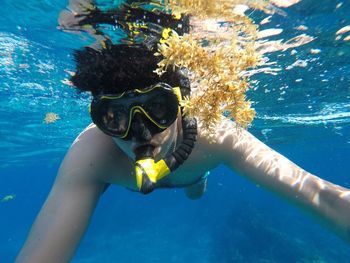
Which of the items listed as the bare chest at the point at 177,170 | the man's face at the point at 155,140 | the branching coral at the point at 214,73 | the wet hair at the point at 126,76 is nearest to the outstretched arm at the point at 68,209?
the bare chest at the point at 177,170

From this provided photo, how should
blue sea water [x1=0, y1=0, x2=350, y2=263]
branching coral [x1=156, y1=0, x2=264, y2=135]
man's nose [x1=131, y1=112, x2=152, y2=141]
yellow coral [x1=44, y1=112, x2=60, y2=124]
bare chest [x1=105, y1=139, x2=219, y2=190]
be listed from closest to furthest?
branching coral [x1=156, y1=0, x2=264, y2=135] → man's nose [x1=131, y1=112, x2=152, y2=141] → bare chest [x1=105, y1=139, x2=219, y2=190] → blue sea water [x1=0, y1=0, x2=350, y2=263] → yellow coral [x1=44, y1=112, x2=60, y2=124]

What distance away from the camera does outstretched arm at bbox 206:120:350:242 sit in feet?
11.7

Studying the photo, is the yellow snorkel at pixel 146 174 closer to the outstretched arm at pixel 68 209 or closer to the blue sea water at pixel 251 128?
the outstretched arm at pixel 68 209

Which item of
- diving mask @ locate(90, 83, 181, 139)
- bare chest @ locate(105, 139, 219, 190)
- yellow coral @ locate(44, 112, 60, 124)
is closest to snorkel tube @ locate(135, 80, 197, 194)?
diving mask @ locate(90, 83, 181, 139)

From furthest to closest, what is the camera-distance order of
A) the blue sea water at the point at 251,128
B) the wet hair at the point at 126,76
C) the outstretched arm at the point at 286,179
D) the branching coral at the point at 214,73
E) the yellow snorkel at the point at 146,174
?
the blue sea water at the point at 251,128, the wet hair at the point at 126,76, the outstretched arm at the point at 286,179, the yellow snorkel at the point at 146,174, the branching coral at the point at 214,73

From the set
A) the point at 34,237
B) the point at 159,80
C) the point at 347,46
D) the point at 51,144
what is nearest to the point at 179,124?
the point at 159,80

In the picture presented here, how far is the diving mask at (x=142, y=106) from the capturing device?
3.74m

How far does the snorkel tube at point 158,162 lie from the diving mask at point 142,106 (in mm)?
239

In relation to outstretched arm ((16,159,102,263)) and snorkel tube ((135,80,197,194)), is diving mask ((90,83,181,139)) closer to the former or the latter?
snorkel tube ((135,80,197,194))

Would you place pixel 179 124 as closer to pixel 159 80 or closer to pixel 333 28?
pixel 159 80

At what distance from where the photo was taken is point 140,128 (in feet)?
12.1

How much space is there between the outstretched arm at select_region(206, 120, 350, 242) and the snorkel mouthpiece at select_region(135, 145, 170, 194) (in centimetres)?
113

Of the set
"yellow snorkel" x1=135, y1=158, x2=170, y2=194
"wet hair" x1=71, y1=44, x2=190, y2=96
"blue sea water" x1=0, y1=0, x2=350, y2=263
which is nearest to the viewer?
"yellow snorkel" x1=135, y1=158, x2=170, y2=194

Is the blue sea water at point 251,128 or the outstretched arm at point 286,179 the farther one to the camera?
the blue sea water at point 251,128
